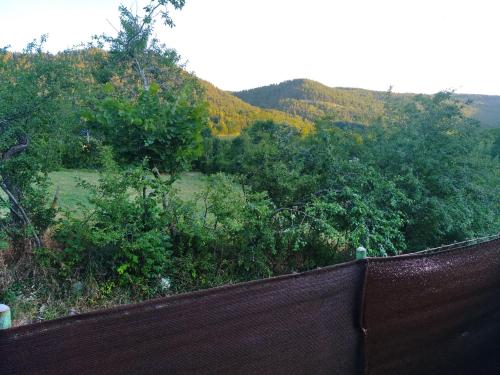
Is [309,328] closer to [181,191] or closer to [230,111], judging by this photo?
[181,191]

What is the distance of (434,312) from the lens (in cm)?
281

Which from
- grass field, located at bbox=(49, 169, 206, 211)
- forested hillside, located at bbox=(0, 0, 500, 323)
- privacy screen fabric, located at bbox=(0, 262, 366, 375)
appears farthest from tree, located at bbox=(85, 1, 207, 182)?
privacy screen fabric, located at bbox=(0, 262, 366, 375)

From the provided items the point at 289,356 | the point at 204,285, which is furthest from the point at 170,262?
the point at 289,356

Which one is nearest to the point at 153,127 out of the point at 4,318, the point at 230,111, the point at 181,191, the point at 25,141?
the point at 181,191

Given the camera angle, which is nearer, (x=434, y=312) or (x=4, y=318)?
(x=4, y=318)

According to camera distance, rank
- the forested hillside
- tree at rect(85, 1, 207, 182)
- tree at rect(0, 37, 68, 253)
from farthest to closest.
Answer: tree at rect(85, 1, 207, 182)
tree at rect(0, 37, 68, 253)
the forested hillside

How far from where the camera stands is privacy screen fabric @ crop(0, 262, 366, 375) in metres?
1.58

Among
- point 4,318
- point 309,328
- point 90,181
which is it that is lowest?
point 90,181

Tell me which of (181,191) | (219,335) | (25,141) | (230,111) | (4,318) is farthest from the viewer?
(230,111)

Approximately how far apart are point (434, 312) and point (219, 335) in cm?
155

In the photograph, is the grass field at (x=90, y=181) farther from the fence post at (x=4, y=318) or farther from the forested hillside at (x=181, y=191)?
the fence post at (x=4, y=318)

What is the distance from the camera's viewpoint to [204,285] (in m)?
5.01

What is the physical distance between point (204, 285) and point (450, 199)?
12.2 ft

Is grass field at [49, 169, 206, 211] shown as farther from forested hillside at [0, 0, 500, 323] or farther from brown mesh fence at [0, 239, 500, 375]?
brown mesh fence at [0, 239, 500, 375]
